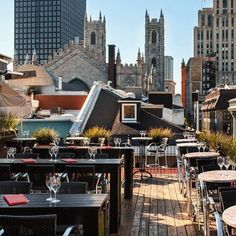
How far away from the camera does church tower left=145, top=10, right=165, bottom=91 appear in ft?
346

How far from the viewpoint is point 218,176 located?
6207 millimetres

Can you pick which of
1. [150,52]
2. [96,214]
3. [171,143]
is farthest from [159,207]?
[150,52]

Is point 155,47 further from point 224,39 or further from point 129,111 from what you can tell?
point 129,111

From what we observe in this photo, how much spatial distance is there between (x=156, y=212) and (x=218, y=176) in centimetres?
222

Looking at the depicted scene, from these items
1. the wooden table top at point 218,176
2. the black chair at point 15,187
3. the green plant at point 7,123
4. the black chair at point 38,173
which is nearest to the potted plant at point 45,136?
the green plant at point 7,123

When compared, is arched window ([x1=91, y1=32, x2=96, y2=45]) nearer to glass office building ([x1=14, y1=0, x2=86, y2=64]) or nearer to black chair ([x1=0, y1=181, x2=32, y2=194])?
glass office building ([x1=14, y1=0, x2=86, y2=64])

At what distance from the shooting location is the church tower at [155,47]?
346 ft

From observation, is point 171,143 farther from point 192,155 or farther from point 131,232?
point 131,232

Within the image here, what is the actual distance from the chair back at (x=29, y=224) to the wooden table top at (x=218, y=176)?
271 cm

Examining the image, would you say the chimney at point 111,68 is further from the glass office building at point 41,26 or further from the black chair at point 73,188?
the glass office building at point 41,26

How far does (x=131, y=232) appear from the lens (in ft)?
22.5

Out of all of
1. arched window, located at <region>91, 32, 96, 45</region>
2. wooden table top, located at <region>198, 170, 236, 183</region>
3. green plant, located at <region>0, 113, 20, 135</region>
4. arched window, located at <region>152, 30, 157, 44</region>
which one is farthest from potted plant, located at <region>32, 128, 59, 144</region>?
arched window, located at <region>152, 30, 157, 44</region>

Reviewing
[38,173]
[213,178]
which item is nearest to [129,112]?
[38,173]

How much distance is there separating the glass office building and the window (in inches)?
4275
